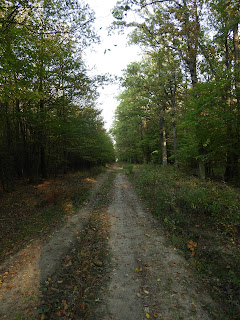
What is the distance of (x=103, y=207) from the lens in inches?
412

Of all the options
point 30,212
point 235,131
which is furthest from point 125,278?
point 235,131

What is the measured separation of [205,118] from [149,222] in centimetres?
804

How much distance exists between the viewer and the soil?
3486 millimetres

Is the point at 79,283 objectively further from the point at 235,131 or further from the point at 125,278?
the point at 235,131

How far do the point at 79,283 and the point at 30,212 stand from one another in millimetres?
6267

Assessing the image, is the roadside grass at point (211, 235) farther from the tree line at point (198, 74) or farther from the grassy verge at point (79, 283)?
the tree line at point (198, 74)

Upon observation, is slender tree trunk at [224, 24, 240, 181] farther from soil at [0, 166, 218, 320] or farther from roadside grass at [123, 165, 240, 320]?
soil at [0, 166, 218, 320]

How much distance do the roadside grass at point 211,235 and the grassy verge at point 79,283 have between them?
8.59 feet

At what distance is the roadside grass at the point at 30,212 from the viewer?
6568mm

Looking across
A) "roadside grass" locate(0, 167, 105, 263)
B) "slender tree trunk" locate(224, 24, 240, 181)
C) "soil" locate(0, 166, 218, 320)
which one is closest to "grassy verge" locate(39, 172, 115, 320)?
"soil" locate(0, 166, 218, 320)

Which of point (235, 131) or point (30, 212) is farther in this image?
point (235, 131)

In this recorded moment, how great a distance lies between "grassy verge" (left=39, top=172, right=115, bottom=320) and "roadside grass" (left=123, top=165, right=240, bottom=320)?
8.59 ft

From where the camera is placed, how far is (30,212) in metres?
9.20

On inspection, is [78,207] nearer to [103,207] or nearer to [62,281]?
[103,207]
